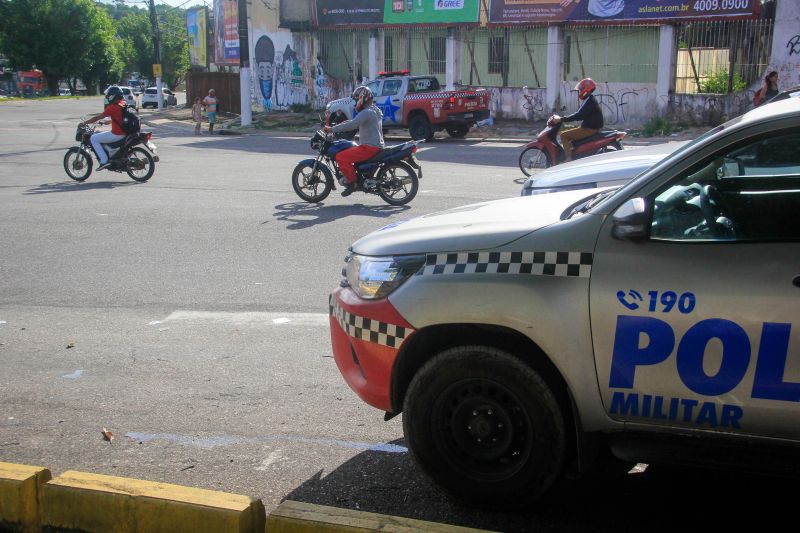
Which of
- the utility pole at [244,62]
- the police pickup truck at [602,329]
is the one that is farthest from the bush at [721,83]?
the police pickup truck at [602,329]

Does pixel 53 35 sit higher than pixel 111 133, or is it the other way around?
pixel 53 35

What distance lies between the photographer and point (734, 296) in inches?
128

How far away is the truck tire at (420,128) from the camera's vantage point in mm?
25953

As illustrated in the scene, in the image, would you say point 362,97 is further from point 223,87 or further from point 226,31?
point 226,31

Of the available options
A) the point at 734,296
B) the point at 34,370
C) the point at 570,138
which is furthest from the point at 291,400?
the point at 570,138

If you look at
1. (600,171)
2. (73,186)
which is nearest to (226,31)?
(73,186)

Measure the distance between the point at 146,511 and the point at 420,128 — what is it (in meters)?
23.2

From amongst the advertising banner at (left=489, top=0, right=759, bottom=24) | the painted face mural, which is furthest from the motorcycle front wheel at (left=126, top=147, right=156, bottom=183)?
the painted face mural

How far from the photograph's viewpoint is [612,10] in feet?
93.7

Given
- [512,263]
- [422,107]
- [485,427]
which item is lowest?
[485,427]

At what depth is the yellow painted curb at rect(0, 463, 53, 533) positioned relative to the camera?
3.75 m

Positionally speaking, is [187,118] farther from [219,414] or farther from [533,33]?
[219,414]

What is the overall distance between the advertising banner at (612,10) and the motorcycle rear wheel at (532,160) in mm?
14163

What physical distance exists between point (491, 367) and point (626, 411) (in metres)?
0.58
